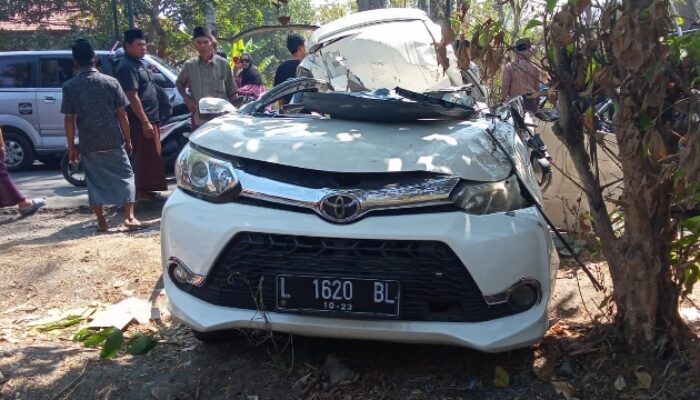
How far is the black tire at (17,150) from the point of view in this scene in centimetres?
1076

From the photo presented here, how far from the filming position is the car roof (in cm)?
506

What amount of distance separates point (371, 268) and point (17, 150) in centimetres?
971

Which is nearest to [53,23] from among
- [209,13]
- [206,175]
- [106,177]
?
[209,13]

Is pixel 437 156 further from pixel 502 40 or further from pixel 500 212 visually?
pixel 502 40

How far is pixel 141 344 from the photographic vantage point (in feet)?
10.9

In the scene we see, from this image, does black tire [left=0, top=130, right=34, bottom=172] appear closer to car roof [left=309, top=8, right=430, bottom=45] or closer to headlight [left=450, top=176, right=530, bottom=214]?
car roof [left=309, top=8, right=430, bottom=45]

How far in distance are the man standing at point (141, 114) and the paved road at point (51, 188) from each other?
100cm

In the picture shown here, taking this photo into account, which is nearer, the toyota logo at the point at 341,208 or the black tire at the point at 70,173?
the toyota logo at the point at 341,208

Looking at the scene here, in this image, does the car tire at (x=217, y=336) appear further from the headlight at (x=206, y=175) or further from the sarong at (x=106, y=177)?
the sarong at (x=106, y=177)

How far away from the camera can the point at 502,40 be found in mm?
2865

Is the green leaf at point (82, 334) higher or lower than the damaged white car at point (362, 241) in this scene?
lower

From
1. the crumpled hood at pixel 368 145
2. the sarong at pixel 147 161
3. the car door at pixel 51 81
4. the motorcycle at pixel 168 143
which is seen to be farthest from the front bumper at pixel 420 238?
the car door at pixel 51 81

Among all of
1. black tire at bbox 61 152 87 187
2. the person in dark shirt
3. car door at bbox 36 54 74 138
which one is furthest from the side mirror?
car door at bbox 36 54 74 138

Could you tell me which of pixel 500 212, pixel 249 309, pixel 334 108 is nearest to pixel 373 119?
pixel 334 108
